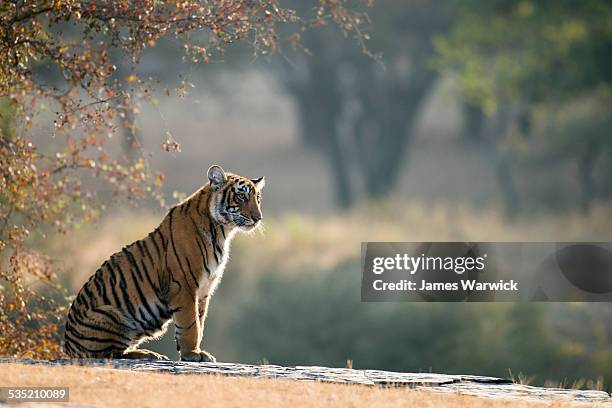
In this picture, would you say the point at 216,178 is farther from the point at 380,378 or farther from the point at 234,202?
the point at 380,378

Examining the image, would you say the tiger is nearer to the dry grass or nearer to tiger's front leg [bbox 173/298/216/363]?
tiger's front leg [bbox 173/298/216/363]

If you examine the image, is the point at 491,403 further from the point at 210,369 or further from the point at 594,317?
the point at 594,317

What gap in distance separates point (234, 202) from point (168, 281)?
995 mm

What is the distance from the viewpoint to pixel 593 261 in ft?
100.0

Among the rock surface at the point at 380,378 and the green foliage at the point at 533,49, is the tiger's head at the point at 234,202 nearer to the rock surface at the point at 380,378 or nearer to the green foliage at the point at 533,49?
the rock surface at the point at 380,378

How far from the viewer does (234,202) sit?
11.8m

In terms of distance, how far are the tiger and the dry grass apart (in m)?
1.15

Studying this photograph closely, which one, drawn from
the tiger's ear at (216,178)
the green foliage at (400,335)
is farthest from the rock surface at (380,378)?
the green foliage at (400,335)

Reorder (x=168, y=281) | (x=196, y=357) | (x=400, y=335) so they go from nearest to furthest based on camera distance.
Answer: (x=168, y=281)
(x=196, y=357)
(x=400, y=335)

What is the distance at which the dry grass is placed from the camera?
30.7ft

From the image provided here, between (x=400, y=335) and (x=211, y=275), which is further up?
(x=400, y=335)

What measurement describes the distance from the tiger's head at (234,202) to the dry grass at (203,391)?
174 cm

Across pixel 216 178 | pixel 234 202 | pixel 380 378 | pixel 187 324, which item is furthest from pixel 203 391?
pixel 216 178

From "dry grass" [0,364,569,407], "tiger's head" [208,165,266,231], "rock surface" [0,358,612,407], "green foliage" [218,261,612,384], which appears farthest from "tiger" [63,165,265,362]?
"green foliage" [218,261,612,384]
